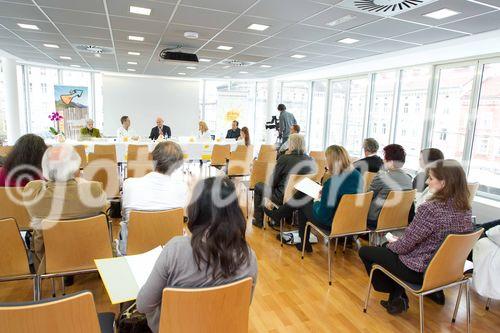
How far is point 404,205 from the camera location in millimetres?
3311

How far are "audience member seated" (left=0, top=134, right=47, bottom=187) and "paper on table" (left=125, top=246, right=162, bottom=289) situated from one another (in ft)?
5.66

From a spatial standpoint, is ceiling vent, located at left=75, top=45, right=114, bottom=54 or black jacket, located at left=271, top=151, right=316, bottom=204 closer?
black jacket, located at left=271, top=151, right=316, bottom=204

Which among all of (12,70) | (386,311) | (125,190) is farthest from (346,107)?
(12,70)

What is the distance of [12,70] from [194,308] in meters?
9.80

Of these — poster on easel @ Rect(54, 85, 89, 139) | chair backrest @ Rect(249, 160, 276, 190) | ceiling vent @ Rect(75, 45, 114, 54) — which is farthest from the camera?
poster on easel @ Rect(54, 85, 89, 139)

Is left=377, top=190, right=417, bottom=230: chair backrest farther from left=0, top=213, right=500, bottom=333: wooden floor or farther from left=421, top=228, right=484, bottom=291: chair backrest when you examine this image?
left=421, top=228, right=484, bottom=291: chair backrest

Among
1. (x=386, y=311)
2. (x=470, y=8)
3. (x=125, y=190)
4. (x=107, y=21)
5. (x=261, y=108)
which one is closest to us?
(x=125, y=190)

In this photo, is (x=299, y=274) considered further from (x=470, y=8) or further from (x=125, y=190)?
(x=470, y=8)

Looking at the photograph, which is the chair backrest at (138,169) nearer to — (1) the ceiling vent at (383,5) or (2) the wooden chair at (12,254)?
(2) the wooden chair at (12,254)

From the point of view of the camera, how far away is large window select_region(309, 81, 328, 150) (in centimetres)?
975

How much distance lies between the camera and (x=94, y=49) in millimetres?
6902

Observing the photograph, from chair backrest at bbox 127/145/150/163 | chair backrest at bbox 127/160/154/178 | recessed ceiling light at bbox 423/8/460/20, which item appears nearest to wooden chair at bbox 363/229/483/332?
recessed ceiling light at bbox 423/8/460/20

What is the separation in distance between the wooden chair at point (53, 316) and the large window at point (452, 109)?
612 centimetres

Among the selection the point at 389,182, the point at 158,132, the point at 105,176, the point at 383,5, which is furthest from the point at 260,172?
the point at 158,132
